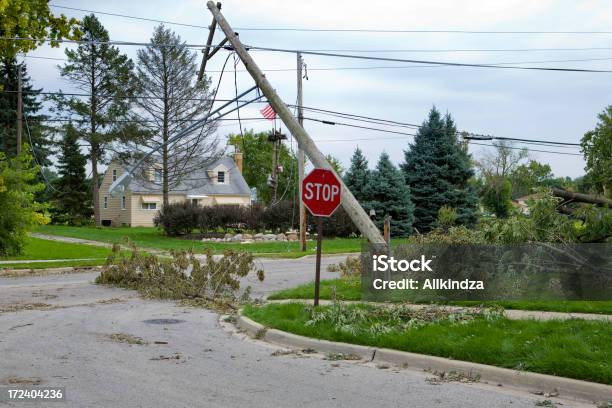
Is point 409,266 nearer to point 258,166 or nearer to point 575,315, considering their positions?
point 575,315

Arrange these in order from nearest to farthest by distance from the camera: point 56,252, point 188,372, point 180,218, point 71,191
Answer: point 188,372 < point 56,252 < point 180,218 < point 71,191

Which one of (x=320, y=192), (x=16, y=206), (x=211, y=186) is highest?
(x=211, y=186)

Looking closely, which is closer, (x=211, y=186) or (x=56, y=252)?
(x=56, y=252)

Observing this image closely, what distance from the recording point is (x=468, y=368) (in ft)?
22.2

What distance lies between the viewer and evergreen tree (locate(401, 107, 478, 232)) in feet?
135

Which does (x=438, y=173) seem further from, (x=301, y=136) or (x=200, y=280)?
(x=200, y=280)

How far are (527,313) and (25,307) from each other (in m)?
8.89

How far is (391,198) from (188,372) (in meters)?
Answer: 33.5

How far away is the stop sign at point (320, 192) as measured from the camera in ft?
33.9

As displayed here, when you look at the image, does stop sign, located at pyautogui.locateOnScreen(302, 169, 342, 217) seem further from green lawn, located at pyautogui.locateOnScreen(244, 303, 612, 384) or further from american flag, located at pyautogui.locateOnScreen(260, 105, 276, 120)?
american flag, located at pyautogui.locateOnScreen(260, 105, 276, 120)

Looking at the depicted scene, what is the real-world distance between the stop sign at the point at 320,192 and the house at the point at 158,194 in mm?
41285

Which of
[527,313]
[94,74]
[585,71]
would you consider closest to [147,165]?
[94,74]

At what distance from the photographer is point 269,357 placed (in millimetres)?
7914
